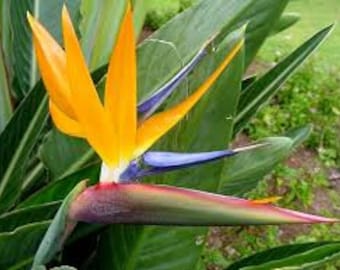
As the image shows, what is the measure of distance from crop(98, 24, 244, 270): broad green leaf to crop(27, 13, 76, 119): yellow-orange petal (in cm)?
23

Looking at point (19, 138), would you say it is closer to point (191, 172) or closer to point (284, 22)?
point (191, 172)

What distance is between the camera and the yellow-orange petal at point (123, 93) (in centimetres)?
64

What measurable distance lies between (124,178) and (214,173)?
248 mm

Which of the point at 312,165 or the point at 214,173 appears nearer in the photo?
the point at 214,173

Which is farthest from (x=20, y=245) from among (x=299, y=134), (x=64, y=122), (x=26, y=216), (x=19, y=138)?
(x=299, y=134)

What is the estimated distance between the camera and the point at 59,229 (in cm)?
73

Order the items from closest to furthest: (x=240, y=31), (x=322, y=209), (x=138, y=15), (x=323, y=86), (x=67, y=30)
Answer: (x=67, y=30)
(x=240, y=31)
(x=138, y=15)
(x=322, y=209)
(x=323, y=86)

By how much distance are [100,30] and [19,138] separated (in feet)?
0.97

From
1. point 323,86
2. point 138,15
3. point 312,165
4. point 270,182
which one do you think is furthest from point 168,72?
point 323,86

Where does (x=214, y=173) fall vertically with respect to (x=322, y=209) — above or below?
above

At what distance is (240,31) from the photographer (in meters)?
0.91

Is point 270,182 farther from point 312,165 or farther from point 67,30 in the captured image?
point 67,30

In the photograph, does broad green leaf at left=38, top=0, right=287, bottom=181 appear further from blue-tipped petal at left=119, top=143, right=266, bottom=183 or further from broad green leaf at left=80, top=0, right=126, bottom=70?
blue-tipped petal at left=119, top=143, right=266, bottom=183

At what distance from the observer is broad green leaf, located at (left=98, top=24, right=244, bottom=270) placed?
918 millimetres
